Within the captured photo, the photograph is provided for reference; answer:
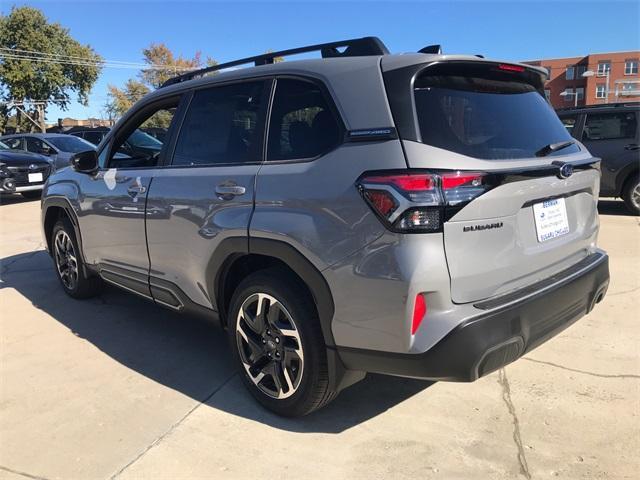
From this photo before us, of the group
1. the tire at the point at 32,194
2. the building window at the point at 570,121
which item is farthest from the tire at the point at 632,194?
the tire at the point at 32,194

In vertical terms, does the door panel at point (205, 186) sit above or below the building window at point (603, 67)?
below

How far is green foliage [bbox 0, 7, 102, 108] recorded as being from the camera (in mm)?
38375

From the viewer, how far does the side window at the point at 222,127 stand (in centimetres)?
309

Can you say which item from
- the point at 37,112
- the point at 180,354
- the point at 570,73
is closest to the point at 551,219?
the point at 180,354

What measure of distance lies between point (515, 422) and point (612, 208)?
8.32m

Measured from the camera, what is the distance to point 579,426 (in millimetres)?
2855

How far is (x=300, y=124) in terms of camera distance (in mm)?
2824

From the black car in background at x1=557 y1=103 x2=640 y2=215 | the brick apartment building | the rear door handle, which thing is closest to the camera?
the rear door handle

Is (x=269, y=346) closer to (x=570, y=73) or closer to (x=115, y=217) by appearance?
(x=115, y=217)

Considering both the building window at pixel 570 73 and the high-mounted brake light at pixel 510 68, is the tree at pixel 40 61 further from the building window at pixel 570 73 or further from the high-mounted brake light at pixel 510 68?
the building window at pixel 570 73

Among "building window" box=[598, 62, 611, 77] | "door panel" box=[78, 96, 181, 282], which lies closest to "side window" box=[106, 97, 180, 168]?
"door panel" box=[78, 96, 181, 282]

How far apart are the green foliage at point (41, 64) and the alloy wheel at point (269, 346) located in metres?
42.7

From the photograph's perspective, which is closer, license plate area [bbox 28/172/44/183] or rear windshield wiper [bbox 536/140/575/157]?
rear windshield wiper [bbox 536/140/575/157]

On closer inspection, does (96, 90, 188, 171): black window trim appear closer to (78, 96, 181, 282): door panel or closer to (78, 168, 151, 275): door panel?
(78, 96, 181, 282): door panel
